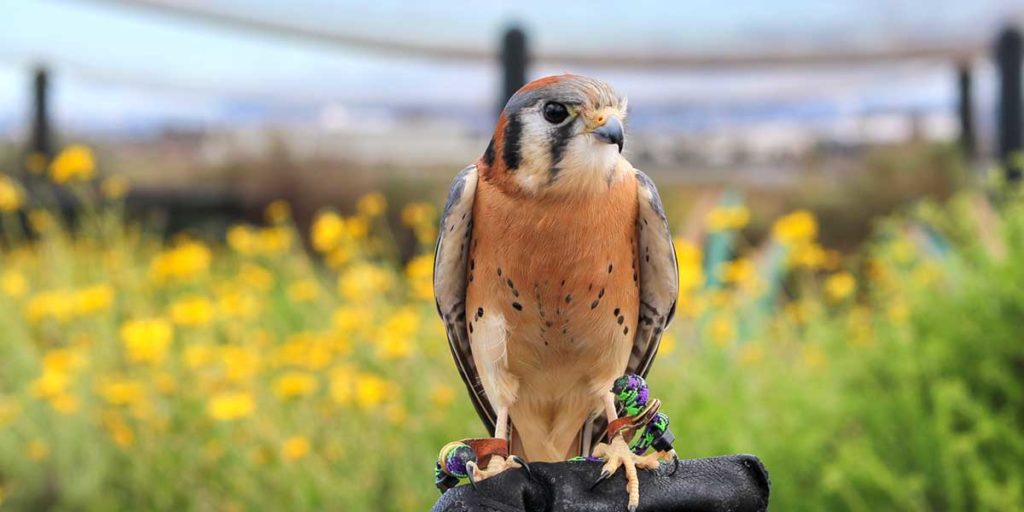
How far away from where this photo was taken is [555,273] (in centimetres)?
102

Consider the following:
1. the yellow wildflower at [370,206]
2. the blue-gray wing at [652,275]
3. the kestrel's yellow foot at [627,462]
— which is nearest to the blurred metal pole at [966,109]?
the yellow wildflower at [370,206]

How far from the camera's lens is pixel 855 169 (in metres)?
7.87

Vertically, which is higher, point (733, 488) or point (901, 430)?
point (733, 488)

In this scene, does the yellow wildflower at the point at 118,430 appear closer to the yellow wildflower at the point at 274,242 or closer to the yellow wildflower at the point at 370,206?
the yellow wildflower at the point at 274,242

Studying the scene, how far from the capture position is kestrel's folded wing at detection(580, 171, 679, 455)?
1073mm

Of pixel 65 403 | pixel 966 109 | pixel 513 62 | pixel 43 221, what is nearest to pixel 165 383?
pixel 65 403

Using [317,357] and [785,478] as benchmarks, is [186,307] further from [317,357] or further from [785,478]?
[785,478]

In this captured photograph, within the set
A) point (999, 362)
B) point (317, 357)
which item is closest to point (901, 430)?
point (999, 362)

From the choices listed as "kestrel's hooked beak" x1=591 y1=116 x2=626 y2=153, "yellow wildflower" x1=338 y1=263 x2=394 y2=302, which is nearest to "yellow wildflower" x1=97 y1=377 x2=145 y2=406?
"yellow wildflower" x1=338 y1=263 x2=394 y2=302

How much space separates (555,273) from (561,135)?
0.16 meters

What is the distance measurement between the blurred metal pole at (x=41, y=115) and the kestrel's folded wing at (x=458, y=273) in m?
7.94

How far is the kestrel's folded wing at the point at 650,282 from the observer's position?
1.07m

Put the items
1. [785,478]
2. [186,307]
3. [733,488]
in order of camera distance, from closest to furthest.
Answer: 1. [733,488]
2. [785,478]
3. [186,307]

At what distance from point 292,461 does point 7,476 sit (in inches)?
58.1
